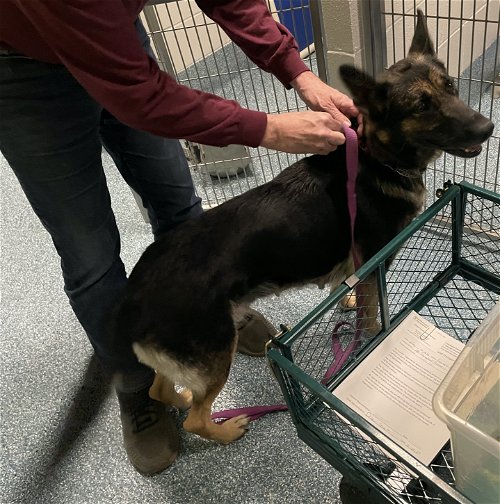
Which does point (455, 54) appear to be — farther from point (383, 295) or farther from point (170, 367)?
point (170, 367)

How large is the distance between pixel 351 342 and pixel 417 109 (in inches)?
23.5

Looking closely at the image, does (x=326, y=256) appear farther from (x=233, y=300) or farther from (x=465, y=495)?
(x=465, y=495)

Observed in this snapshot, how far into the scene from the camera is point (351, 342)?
4.21 feet

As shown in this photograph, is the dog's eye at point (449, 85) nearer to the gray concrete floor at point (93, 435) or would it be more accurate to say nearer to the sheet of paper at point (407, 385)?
the sheet of paper at point (407, 385)

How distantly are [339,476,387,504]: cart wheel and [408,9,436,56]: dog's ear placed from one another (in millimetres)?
1005

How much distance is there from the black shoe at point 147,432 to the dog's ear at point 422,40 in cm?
116

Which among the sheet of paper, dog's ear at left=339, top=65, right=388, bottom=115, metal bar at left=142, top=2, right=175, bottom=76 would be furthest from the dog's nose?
metal bar at left=142, top=2, right=175, bottom=76

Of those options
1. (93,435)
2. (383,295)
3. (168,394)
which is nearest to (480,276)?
(383,295)

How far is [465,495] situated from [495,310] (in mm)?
276

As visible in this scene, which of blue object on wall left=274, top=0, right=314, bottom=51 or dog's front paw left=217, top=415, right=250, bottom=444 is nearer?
dog's front paw left=217, top=415, right=250, bottom=444

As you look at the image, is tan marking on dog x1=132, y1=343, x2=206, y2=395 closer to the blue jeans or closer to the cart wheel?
the blue jeans

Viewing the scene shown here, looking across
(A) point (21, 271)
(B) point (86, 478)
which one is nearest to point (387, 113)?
(B) point (86, 478)

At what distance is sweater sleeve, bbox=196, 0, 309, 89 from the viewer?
3.76ft

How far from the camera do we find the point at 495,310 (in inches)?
29.9
